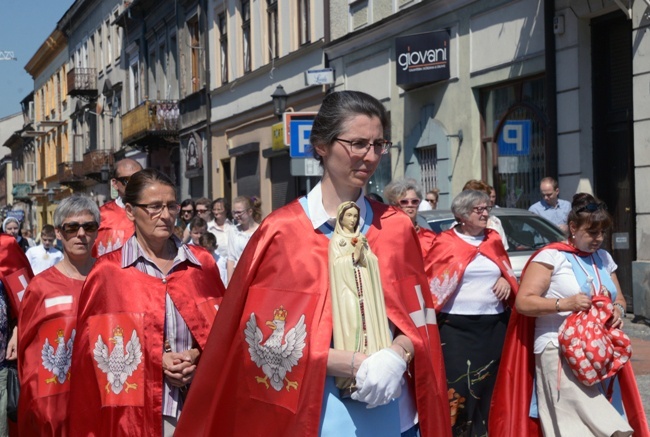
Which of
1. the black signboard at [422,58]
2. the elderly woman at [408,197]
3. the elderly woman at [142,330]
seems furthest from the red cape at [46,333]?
the black signboard at [422,58]

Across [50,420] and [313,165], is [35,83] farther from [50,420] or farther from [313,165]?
[50,420]

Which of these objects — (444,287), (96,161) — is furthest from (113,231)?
(96,161)

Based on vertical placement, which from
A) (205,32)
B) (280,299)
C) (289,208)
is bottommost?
(280,299)

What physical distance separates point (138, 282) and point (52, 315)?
90 centimetres

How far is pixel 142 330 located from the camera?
4711mm

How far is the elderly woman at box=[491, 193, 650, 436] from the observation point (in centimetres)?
600

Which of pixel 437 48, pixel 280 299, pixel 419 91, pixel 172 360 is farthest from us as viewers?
pixel 419 91

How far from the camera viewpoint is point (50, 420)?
545 cm

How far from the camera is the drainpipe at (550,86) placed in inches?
574

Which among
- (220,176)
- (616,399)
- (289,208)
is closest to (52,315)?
(289,208)

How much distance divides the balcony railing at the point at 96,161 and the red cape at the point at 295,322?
42.3 meters

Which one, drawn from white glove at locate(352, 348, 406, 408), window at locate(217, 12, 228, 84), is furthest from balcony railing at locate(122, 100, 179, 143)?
white glove at locate(352, 348, 406, 408)

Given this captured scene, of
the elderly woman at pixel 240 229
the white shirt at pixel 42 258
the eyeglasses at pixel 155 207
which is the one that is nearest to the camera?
the eyeglasses at pixel 155 207

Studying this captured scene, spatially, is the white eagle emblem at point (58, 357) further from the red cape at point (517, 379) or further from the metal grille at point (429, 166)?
the metal grille at point (429, 166)
